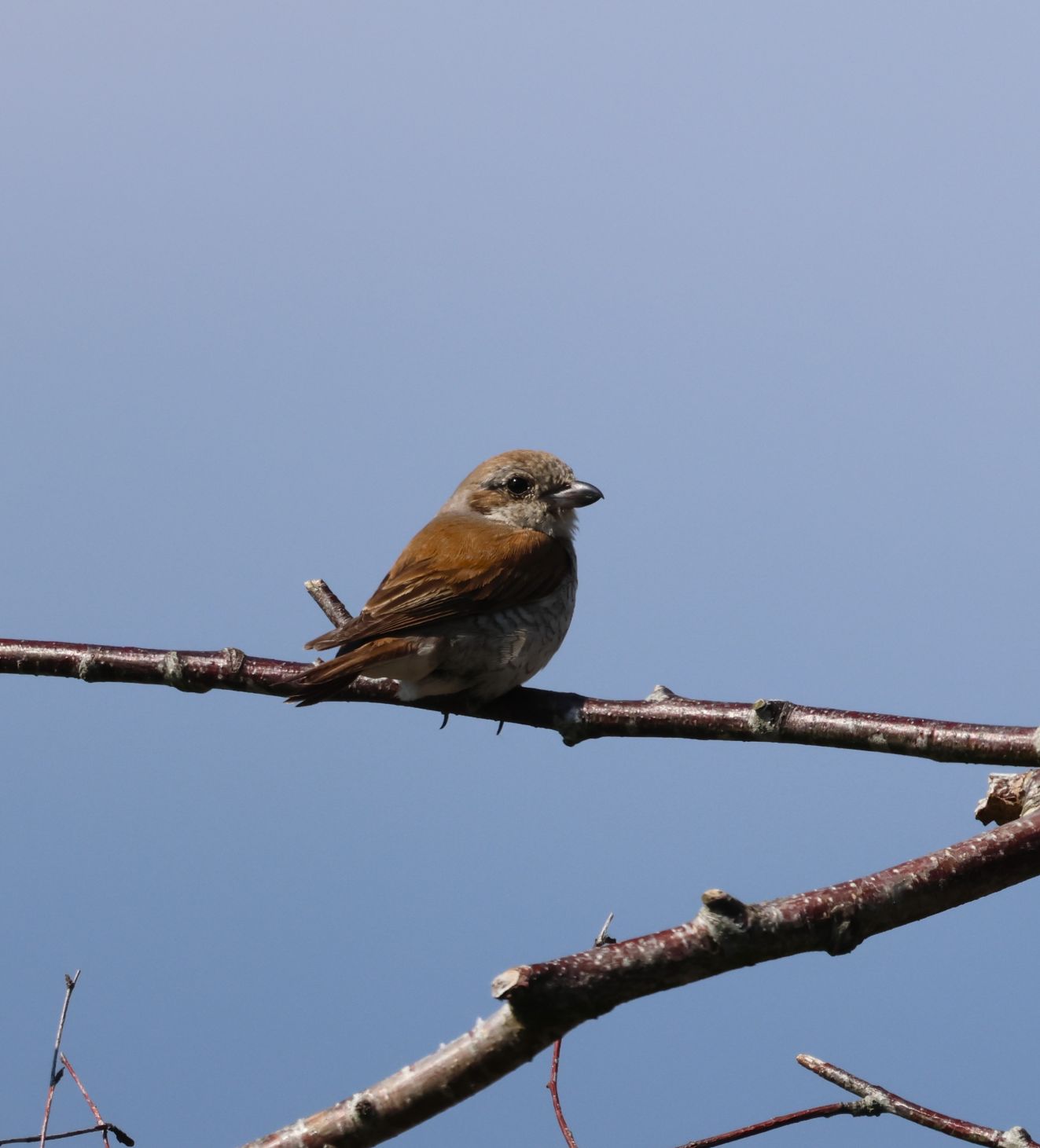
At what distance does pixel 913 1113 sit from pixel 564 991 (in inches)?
39.4

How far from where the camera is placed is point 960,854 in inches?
89.9

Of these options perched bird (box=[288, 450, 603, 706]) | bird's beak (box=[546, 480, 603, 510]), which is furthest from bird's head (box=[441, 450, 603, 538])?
perched bird (box=[288, 450, 603, 706])

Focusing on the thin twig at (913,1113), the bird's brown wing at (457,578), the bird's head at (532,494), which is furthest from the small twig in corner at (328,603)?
the thin twig at (913,1113)

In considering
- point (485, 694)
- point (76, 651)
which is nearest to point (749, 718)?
point (485, 694)

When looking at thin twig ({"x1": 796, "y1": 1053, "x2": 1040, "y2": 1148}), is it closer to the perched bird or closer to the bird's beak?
the perched bird

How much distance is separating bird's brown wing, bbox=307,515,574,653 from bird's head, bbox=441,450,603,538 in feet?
0.85

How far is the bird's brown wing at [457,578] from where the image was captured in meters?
4.27

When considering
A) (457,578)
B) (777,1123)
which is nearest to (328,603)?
(457,578)

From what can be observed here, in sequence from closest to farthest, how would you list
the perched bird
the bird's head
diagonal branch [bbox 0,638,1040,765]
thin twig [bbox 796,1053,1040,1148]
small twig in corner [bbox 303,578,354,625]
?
thin twig [bbox 796,1053,1040,1148]
diagonal branch [bbox 0,638,1040,765]
the perched bird
small twig in corner [bbox 303,578,354,625]
the bird's head

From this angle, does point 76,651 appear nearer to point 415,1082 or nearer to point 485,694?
point 485,694

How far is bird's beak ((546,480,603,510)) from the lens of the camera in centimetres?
546

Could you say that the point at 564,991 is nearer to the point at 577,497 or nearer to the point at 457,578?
the point at 457,578

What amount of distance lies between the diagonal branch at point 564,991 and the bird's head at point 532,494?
3.47m

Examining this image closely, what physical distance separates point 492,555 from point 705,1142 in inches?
108
